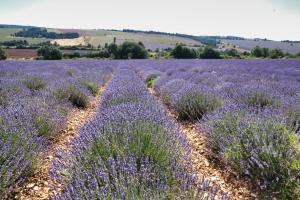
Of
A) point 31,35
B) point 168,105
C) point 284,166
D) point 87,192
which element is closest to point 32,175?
point 87,192

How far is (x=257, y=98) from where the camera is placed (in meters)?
5.20

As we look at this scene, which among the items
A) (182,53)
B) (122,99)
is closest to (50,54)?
(182,53)

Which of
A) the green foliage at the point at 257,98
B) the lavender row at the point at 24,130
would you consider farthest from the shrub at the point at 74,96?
the green foliage at the point at 257,98

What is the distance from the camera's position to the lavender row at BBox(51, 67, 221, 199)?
1.85m

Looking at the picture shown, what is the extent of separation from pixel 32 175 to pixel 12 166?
60cm

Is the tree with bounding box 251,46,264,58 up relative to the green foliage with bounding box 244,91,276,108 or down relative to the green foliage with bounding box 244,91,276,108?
down

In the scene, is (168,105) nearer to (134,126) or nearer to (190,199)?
(134,126)

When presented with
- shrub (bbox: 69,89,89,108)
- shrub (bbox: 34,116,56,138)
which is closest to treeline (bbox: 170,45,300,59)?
shrub (bbox: 69,89,89,108)

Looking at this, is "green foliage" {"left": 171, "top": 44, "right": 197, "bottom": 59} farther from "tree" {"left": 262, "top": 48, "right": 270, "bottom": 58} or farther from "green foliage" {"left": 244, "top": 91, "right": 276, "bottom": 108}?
"green foliage" {"left": 244, "top": 91, "right": 276, "bottom": 108}

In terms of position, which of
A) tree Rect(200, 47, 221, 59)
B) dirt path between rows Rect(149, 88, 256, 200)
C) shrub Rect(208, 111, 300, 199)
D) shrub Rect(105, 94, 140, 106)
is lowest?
tree Rect(200, 47, 221, 59)

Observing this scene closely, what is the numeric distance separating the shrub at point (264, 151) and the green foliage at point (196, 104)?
1.63 meters

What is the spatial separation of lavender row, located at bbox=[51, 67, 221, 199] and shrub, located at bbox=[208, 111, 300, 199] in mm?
462

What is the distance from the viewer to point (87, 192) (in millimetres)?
1878

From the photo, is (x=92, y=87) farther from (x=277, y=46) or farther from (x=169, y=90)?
(x=277, y=46)
